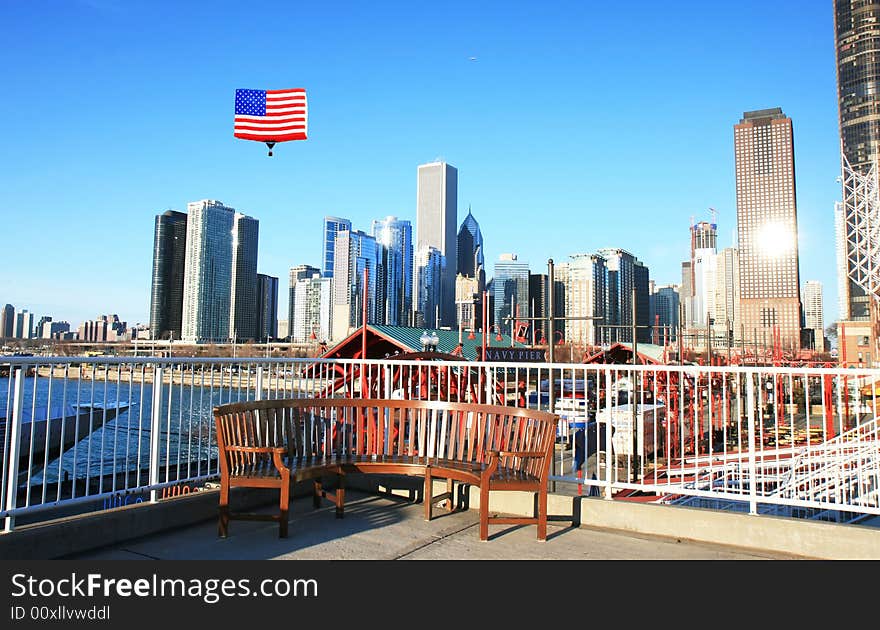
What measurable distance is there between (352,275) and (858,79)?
123m

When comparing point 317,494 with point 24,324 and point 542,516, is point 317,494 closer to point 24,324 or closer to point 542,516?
point 542,516

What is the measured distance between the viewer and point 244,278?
6757 inches

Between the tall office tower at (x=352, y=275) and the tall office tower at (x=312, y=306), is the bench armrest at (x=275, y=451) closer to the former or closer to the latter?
the tall office tower at (x=352, y=275)

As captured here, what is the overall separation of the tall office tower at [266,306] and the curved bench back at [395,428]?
16822 cm

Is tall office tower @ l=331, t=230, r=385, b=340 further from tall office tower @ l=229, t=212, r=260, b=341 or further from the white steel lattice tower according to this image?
the white steel lattice tower

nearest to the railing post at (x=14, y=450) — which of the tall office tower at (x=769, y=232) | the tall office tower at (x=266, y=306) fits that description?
the tall office tower at (x=769, y=232)

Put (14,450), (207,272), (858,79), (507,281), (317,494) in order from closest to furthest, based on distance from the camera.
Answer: (14,450) → (317,494) → (858,79) → (507,281) → (207,272)

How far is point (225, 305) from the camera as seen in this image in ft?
537

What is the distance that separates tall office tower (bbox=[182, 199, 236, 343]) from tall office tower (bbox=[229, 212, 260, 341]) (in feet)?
4.60

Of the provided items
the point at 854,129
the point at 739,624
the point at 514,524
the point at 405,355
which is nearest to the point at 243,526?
the point at 514,524

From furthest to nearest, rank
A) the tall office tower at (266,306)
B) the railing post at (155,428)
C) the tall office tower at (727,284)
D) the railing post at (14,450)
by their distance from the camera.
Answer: the tall office tower at (727,284)
the tall office tower at (266,306)
the railing post at (155,428)
the railing post at (14,450)

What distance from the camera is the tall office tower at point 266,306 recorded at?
563 feet

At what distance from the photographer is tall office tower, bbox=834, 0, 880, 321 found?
4712 inches

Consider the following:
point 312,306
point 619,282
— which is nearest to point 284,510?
point 619,282
